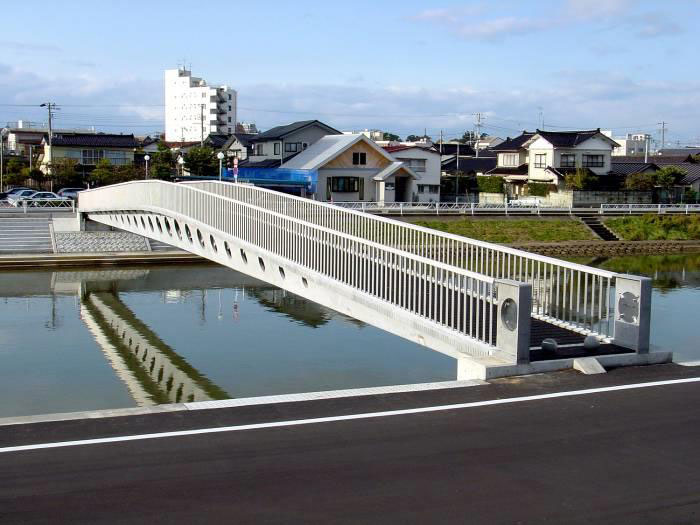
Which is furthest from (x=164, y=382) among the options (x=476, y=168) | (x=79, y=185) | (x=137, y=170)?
(x=476, y=168)

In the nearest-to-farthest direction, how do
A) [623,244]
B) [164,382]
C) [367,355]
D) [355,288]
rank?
[355,288], [164,382], [367,355], [623,244]

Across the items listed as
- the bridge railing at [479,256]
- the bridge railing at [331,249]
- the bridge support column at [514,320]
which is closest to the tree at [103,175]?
the bridge railing at [331,249]

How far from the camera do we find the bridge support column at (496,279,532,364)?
25.8 feet

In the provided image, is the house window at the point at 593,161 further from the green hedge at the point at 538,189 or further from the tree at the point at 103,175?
the tree at the point at 103,175

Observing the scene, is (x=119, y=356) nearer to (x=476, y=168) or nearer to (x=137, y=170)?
(x=137, y=170)

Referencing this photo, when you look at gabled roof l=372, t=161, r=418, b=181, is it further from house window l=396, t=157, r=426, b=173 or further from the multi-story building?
the multi-story building

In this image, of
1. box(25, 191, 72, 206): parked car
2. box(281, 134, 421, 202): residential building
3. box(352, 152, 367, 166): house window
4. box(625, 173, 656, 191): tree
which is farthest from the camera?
box(625, 173, 656, 191): tree

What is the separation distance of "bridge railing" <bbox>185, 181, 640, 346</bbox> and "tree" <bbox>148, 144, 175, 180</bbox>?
30.7 meters

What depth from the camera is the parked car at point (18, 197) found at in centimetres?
3738

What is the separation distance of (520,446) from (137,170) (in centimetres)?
4461

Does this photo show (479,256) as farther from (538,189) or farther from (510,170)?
(510,170)

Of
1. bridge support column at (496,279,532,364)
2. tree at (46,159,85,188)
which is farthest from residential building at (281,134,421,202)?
bridge support column at (496,279,532,364)

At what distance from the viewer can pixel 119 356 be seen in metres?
15.8

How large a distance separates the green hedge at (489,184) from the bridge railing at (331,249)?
33939 millimetres
